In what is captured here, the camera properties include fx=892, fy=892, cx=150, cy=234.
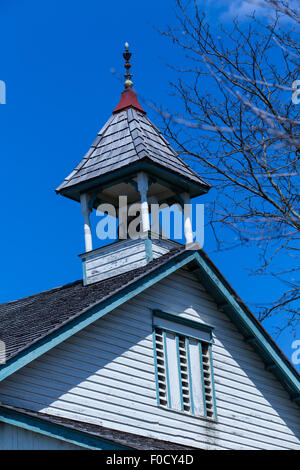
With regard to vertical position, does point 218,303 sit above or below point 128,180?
below

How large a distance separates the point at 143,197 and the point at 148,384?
4.88 meters

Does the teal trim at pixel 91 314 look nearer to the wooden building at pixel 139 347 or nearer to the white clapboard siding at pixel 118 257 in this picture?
the wooden building at pixel 139 347

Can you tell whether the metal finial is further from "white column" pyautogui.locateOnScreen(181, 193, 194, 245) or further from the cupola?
"white column" pyautogui.locateOnScreen(181, 193, 194, 245)

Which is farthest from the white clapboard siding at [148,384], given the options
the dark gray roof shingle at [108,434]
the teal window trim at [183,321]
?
the dark gray roof shingle at [108,434]

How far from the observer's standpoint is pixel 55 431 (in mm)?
14133

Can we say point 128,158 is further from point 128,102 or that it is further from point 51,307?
point 51,307

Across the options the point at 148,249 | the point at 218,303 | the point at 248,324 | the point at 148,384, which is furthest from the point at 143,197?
the point at 148,384

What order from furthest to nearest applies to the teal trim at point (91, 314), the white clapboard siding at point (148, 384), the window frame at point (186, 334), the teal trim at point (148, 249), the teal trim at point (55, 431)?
the teal trim at point (148, 249), the window frame at point (186, 334), the white clapboard siding at point (148, 384), the teal trim at point (91, 314), the teal trim at point (55, 431)

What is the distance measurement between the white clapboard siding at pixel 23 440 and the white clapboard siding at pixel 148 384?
910mm

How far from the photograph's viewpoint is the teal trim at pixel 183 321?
18.6 m

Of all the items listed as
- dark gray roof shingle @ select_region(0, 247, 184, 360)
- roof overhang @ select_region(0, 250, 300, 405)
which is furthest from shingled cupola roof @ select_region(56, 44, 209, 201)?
roof overhang @ select_region(0, 250, 300, 405)

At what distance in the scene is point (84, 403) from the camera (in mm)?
16141

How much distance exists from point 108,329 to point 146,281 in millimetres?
1394

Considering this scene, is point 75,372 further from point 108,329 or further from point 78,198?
point 78,198
